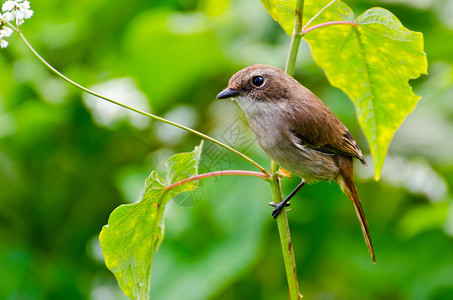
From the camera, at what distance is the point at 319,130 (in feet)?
5.77

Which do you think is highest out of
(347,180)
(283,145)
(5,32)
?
(5,32)

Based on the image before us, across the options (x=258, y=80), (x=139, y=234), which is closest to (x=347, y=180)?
(x=258, y=80)

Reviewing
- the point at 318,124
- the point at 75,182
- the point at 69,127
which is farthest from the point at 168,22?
the point at 318,124

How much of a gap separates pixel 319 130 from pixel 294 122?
0.09m

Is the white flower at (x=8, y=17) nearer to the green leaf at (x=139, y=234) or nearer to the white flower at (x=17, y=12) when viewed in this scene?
the white flower at (x=17, y=12)

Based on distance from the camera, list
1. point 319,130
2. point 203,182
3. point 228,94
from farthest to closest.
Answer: point 203,182
point 319,130
point 228,94

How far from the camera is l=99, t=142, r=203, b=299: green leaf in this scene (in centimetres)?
128

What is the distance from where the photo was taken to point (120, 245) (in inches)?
51.3

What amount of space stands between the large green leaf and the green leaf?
449mm

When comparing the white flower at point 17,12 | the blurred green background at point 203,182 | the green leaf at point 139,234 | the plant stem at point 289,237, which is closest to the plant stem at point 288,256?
the plant stem at point 289,237

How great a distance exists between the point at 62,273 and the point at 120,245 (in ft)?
6.46

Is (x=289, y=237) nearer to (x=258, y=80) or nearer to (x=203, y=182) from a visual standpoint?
(x=258, y=80)

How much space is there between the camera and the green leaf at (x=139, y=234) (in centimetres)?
128

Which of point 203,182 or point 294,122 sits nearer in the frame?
point 294,122
